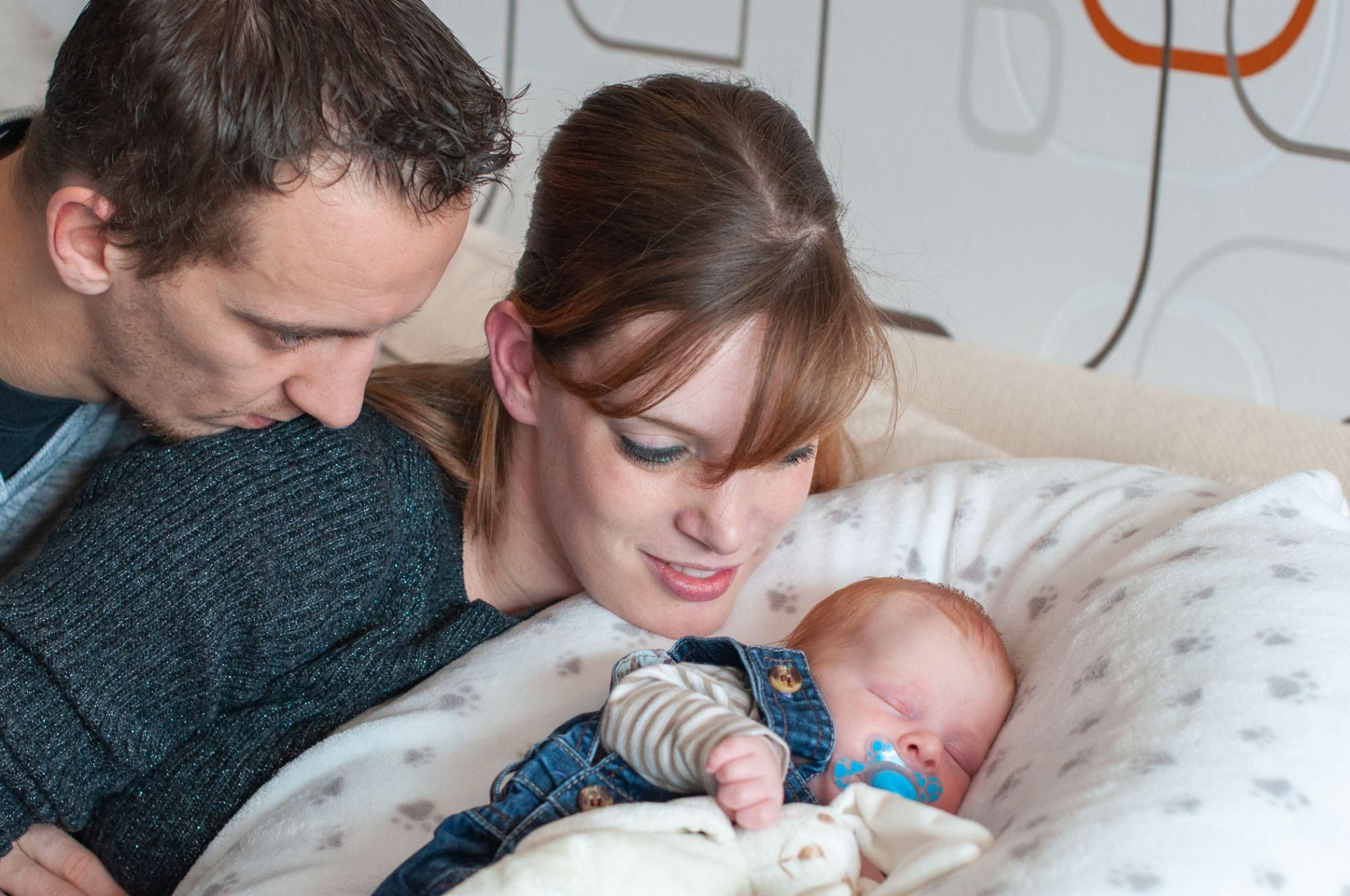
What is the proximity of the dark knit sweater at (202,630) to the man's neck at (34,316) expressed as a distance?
5.7 inches

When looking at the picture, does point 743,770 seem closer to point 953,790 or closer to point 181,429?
point 953,790

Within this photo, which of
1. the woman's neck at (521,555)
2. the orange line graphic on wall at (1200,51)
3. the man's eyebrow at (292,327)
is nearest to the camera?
the man's eyebrow at (292,327)

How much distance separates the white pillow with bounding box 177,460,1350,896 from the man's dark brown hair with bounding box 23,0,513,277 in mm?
510

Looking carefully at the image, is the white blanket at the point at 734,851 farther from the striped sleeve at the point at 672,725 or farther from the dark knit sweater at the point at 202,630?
the dark knit sweater at the point at 202,630

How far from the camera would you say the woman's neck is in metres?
1.47

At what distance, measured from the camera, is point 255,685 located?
128cm

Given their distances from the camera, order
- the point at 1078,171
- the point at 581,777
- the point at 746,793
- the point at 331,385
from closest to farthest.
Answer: the point at 746,793
the point at 581,777
the point at 331,385
the point at 1078,171

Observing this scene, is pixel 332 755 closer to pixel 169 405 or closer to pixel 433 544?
pixel 433 544

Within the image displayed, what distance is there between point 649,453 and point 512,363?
0.82 feet

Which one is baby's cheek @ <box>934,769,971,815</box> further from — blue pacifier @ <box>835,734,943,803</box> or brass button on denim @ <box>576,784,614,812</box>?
brass button on denim @ <box>576,784,614,812</box>

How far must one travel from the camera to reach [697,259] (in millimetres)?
1160

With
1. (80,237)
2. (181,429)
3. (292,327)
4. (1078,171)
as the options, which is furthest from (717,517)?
(1078,171)

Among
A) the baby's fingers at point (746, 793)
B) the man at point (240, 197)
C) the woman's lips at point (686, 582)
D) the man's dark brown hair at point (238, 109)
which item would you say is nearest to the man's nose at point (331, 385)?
the man at point (240, 197)

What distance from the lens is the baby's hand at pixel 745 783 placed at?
918 millimetres
